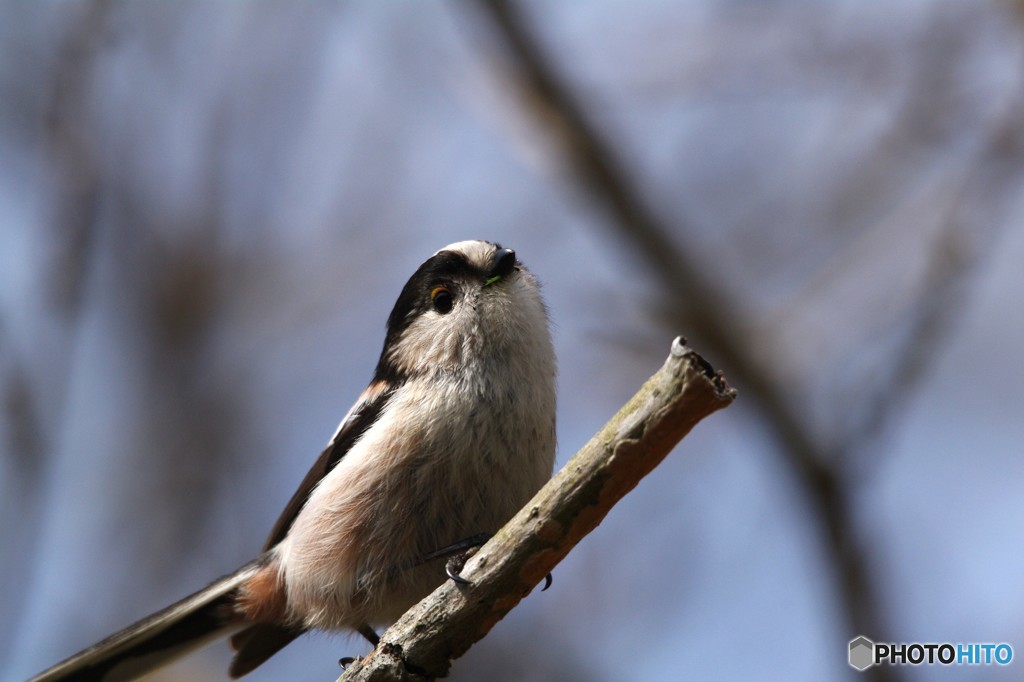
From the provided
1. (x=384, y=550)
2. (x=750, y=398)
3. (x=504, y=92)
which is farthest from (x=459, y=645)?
(x=504, y=92)

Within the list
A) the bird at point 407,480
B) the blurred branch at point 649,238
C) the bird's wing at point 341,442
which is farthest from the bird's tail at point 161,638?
the blurred branch at point 649,238

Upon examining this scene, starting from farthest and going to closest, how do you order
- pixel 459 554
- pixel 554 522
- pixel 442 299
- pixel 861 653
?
pixel 442 299
pixel 861 653
pixel 459 554
pixel 554 522

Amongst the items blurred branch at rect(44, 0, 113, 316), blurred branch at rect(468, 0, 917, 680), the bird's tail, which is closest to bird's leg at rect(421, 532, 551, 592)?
the bird's tail

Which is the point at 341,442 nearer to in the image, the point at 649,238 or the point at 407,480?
the point at 407,480

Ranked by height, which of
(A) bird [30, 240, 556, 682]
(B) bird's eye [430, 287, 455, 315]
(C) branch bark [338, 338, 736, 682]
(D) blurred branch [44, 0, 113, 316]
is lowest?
(C) branch bark [338, 338, 736, 682]

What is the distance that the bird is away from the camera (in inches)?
149

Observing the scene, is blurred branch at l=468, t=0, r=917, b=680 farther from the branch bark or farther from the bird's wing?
the branch bark

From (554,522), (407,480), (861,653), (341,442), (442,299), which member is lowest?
(554,522)

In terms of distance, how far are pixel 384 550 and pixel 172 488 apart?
154 inches

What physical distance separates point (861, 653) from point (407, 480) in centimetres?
202

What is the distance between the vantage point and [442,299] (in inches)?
167

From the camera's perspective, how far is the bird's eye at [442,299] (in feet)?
13.9

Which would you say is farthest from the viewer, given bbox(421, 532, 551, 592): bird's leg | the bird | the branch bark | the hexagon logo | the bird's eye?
the bird's eye

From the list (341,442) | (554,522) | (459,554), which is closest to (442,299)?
(341,442)
